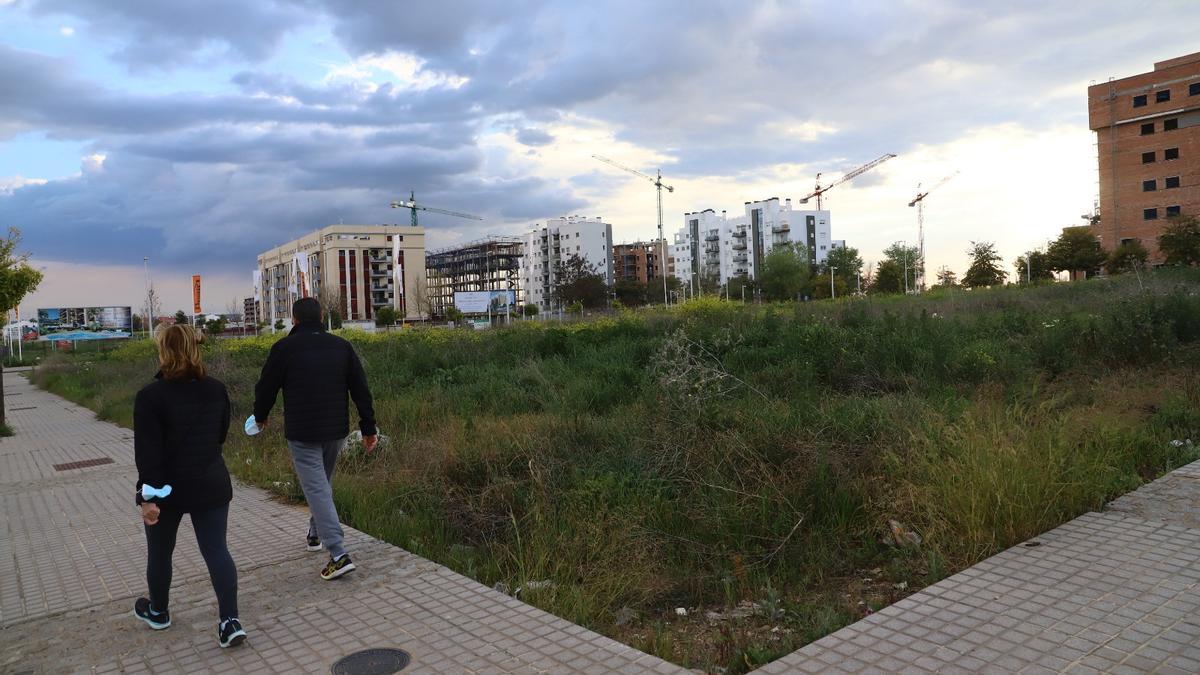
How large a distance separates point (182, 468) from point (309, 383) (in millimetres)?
1175

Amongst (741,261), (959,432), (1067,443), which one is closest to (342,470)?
(959,432)

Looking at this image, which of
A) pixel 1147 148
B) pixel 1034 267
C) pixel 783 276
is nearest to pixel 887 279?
pixel 1034 267

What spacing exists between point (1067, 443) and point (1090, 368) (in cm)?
650

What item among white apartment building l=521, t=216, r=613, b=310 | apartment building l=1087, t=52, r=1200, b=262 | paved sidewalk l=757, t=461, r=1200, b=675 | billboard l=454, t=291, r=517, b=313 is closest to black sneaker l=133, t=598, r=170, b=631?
paved sidewalk l=757, t=461, r=1200, b=675

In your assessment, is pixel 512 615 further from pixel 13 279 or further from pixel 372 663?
pixel 13 279

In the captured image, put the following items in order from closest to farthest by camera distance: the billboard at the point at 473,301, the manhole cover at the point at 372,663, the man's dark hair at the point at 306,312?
the manhole cover at the point at 372,663
the man's dark hair at the point at 306,312
the billboard at the point at 473,301

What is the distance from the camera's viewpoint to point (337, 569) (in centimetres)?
515

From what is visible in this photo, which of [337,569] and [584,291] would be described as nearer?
[337,569]

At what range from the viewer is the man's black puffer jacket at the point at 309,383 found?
17.1 ft

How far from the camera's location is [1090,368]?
37.9ft

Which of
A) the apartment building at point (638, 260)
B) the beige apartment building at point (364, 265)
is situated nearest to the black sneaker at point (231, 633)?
the beige apartment building at point (364, 265)

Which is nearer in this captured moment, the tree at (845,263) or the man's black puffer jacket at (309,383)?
the man's black puffer jacket at (309,383)

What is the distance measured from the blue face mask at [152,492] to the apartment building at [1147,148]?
77206 mm

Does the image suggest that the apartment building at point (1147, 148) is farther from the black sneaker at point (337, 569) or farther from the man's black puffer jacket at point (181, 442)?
the man's black puffer jacket at point (181, 442)
